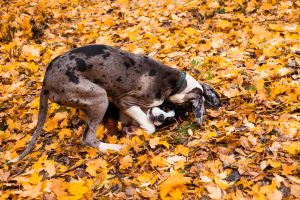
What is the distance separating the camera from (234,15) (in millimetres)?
6938

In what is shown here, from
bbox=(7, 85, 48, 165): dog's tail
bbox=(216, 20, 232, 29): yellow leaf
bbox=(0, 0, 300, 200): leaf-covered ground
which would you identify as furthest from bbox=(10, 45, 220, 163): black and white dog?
bbox=(216, 20, 232, 29): yellow leaf

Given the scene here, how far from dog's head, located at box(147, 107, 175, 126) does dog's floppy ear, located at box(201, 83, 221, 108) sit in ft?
1.60

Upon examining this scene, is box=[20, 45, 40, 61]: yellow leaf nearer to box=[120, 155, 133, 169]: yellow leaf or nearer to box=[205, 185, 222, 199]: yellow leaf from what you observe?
box=[120, 155, 133, 169]: yellow leaf

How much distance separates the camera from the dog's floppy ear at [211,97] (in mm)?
4695

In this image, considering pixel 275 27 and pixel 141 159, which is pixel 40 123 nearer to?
pixel 141 159

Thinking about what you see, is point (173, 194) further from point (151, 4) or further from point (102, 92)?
point (151, 4)

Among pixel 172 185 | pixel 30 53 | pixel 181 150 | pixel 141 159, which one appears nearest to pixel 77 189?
pixel 141 159

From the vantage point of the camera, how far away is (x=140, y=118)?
15.0 feet

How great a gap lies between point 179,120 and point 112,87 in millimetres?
1051

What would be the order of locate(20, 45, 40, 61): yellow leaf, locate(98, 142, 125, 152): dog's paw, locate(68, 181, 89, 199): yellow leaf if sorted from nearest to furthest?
locate(68, 181, 89, 199): yellow leaf, locate(98, 142, 125, 152): dog's paw, locate(20, 45, 40, 61): yellow leaf

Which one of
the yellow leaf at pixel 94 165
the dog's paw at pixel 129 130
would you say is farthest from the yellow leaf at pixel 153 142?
the yellow leaf at pixel 94 165

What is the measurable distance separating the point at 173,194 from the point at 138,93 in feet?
4.92

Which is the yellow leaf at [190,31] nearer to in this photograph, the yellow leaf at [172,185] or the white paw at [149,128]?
the white paw at [149,128]

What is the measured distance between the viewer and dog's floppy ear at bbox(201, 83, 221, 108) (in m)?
4.70
